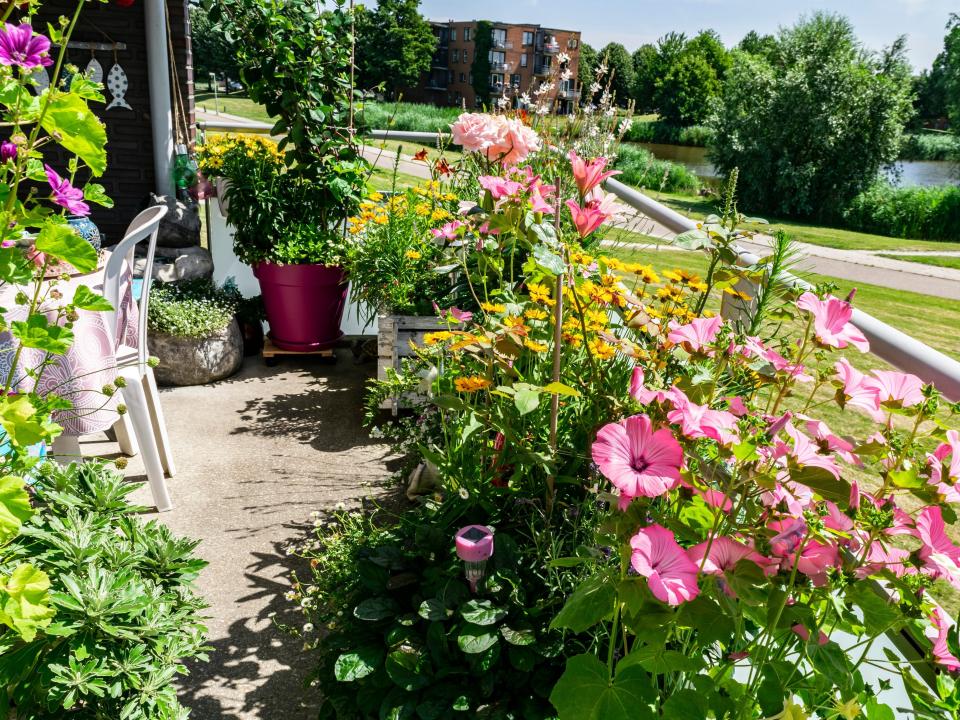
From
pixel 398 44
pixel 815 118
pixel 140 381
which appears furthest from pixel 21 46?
pixel 398 44

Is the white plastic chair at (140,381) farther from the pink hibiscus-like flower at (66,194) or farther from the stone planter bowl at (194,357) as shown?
the pink hibiscus-like flower at (66,194)

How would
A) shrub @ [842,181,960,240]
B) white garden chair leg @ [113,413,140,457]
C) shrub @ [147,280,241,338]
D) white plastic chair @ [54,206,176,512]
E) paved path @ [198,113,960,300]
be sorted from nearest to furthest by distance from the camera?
white plastic chair @ [54,206,176,512], white garden chair leg @ [113,413,140,457], shrub @ [147,280,241,338], paved path @ [198,113,960,300], shrub @ [842,181,960,240]

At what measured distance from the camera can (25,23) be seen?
106 cm

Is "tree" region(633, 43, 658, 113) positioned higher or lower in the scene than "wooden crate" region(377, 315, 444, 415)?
higher

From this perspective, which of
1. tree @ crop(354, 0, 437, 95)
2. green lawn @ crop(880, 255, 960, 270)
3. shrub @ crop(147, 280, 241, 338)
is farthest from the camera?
tree @ crop(354, 0, 437, 95)

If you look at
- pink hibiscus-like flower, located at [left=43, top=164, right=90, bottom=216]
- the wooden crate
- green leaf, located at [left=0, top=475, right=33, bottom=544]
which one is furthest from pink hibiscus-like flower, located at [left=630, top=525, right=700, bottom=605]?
the wooden crate

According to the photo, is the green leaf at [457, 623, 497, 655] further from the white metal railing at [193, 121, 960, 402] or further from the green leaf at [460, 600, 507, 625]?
the white metal railing at [193, 121, 960, 402]

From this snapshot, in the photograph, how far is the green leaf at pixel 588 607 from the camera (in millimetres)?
920

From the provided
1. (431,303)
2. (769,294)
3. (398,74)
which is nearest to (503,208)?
(769,294)

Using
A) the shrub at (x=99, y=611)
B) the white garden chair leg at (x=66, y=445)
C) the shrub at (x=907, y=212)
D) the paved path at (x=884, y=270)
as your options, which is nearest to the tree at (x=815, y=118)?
the shrub at (x=907, y=212)

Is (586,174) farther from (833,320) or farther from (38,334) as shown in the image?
(38,334)

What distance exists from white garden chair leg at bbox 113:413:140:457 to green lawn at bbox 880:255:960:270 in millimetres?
12507

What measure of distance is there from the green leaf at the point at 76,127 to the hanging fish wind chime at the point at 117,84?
4.22 meters

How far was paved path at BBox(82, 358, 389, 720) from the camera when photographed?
1.83 metres
